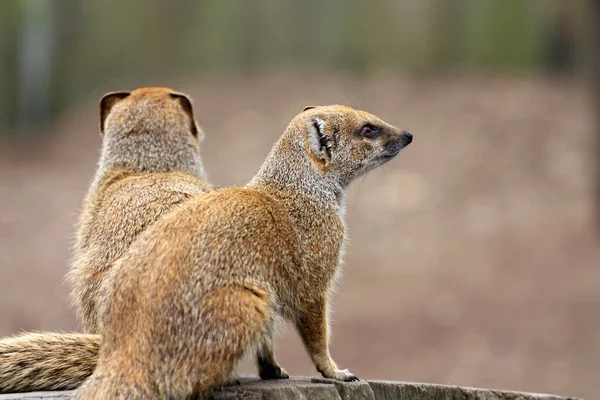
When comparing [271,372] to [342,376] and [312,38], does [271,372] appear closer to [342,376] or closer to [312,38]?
[342,376]

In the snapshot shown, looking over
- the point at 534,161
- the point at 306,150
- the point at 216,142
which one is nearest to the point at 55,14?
the point at 216,142

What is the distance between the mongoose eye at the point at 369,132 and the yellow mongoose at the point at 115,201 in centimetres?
121

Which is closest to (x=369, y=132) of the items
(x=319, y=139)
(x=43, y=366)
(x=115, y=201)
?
(x=319, y=139)

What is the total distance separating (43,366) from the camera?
5098mm

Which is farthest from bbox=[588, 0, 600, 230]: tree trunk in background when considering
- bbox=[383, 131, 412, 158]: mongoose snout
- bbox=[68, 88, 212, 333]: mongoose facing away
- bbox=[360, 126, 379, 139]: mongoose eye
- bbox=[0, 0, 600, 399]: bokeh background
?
bbox=[360, 126, 379, 139]: mongoose eye

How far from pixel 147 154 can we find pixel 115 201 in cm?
103

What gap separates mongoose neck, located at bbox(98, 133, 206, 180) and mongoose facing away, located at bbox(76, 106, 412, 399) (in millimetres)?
1685

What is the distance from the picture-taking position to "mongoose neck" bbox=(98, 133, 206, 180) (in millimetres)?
7145

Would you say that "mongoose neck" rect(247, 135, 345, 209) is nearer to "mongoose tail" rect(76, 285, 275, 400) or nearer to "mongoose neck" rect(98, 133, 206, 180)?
"mongoose tail" rect(76, 285, 275, 400)

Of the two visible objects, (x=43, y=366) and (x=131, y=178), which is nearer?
(x=43, y=366)

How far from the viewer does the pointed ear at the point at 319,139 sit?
18.9ft

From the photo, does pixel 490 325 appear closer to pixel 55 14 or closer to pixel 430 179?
Result: pixel 430 179

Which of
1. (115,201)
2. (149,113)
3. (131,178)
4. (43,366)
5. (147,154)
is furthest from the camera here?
(149,113)

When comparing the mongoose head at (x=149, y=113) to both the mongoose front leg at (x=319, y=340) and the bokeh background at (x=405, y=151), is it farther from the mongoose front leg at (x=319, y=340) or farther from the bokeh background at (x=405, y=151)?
the bokeh background at (x=405, y=151)
